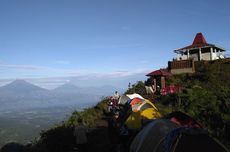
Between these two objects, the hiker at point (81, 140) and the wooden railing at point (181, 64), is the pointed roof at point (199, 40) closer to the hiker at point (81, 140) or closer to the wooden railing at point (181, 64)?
the wooden railing at point (181, 64)

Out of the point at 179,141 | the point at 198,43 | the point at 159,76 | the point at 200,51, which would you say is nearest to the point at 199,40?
the point at 198,43

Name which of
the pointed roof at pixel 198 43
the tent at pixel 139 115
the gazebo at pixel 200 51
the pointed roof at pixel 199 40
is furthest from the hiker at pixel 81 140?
the pointed roof at pixel 199 40

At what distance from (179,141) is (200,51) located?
94.1ft

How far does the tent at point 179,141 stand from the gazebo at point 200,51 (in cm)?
2455

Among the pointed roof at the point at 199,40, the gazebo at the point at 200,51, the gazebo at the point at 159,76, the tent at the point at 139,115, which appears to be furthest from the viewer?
the pointed roof at the point at 199,40

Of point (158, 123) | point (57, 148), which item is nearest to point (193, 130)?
point (158, 123)

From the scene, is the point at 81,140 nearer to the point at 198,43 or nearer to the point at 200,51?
the point at 200,51

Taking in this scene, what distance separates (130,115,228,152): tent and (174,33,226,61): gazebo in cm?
2455

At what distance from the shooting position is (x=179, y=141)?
28.1 ft

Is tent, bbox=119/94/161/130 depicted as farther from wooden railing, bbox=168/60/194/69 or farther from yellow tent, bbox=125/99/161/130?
wooden railing, bbox=168/60/194/69

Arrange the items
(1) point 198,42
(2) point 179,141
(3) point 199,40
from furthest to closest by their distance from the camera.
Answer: (3) point 199,40 < (1) point 198,42 < (2) point 179,141

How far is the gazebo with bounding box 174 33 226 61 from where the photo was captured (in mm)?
34781

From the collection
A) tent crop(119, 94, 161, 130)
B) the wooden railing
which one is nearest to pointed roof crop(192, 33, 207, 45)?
the wooden railing

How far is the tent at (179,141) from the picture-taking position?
843cm
